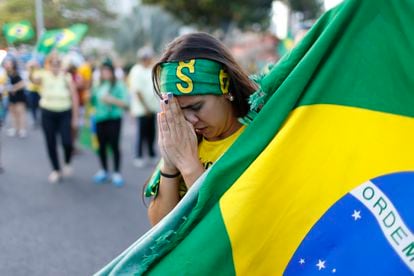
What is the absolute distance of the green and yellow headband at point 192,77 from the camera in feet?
5.90

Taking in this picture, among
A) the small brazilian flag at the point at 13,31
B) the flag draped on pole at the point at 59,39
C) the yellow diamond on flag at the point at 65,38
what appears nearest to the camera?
the small brazilian flag at the point at 13,31

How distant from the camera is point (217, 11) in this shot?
1708 centimetres

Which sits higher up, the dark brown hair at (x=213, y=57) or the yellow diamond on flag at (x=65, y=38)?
the dark brown hair at (x=213, y=57)

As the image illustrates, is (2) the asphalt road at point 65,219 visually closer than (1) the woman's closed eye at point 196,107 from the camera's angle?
No

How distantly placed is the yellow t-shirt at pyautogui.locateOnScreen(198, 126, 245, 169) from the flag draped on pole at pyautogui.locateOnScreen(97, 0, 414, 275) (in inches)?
13.3

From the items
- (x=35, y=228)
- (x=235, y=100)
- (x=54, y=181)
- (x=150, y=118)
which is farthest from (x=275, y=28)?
(x=235, y=100)

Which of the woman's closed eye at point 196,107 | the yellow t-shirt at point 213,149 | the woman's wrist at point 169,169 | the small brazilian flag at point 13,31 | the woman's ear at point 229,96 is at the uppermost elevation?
the woman's ear at point 229,96

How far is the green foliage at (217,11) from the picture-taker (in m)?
16.9

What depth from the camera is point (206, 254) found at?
151 centimetres

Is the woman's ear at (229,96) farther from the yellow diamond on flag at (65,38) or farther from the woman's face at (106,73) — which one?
the yellow diamond on flag at (65,38)

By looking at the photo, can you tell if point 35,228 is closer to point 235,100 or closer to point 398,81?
point 235,100

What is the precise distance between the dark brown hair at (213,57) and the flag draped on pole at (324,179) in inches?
14.2

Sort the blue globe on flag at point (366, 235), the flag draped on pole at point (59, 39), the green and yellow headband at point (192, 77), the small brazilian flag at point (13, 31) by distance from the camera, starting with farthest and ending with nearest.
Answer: the flag draped on pole at point (59, 39) < the small brazilian flag at point (13, 31) < the green and yellow headband at point (192, 77) < the blue globe on flag at point (366, 235)

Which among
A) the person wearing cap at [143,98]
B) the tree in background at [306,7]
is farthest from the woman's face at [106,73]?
the tree in background at [306,7]
